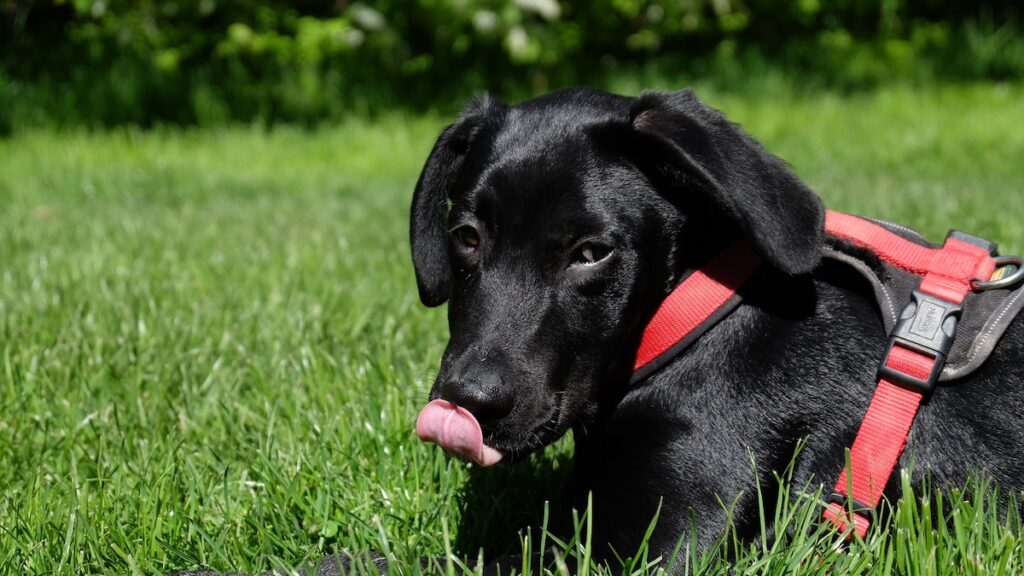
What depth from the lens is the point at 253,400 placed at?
3.05 m

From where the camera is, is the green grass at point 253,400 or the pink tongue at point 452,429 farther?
the green grass at point 253,400

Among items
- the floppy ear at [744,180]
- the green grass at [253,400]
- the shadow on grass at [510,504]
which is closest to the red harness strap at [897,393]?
the green grass at [253,400]

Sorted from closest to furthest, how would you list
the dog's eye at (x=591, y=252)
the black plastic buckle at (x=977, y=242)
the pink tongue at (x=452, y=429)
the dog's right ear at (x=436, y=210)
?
the pink tongue at (x=452, y=429)
the dog's eye at (x=591, y=252)
the black plastic buckle at (x=977, y=242)
the dog's right ear at (x=436, y=210)

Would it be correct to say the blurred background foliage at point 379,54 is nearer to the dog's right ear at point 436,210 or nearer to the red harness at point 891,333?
the dog's right ear at point 436,210

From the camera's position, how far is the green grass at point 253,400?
7.13 feet

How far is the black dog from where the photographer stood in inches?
81.6

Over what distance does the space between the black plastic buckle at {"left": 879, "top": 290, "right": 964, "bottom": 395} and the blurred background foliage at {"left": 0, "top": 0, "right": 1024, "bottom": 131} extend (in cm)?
784

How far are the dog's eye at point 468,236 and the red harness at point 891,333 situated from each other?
16.8 inches

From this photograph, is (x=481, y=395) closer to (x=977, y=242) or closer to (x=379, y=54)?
(x=977, y=242)

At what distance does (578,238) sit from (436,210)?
55 cm

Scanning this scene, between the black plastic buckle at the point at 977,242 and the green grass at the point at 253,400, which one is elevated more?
the black plastic buckle at the point at 977,242

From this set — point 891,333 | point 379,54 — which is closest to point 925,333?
point 891,333

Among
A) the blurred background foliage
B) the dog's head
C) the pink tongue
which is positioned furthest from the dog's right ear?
the blurred background foliage

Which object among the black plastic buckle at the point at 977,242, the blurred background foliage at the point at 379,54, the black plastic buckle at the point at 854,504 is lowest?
the blurred background foliage at the point at 379,54
